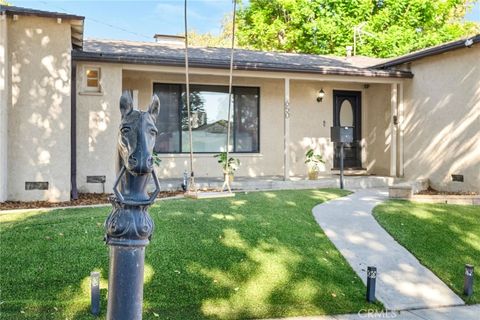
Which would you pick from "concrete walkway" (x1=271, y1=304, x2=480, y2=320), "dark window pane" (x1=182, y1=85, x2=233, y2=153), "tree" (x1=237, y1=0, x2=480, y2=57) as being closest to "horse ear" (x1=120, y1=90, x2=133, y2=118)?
"concrete walkway" (x1=271, y1=304, x2=480, y2=320)

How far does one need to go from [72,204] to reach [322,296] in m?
5.64

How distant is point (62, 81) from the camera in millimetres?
9242

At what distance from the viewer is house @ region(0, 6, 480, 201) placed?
9.05 metres

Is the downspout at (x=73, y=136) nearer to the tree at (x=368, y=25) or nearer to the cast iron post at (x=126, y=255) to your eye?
the cast iron post at (x=126, y=255)

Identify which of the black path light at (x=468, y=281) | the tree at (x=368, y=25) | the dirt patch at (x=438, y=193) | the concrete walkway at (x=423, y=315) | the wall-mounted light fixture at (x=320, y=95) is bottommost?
the concrete walkway at (x=423, y=315)

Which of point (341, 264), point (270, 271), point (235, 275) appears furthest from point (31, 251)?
point (341, 264)

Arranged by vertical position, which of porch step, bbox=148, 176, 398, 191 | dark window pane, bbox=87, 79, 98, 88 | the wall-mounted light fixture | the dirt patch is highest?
the wall-mounted light fixture

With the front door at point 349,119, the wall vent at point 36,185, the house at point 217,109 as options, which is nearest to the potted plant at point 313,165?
the house at point 217,109

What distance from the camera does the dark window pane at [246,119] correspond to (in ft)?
43.8

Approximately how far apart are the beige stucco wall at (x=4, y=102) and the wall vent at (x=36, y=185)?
0.39 m

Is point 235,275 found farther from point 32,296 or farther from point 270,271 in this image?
point 32,296

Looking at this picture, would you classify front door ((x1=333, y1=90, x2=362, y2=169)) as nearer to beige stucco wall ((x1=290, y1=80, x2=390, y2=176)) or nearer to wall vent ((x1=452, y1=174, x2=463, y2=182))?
beige stucco wall ((x1=290, y1=80, x2=390, y2=176))

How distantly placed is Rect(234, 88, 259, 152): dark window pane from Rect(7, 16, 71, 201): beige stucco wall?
208 inches

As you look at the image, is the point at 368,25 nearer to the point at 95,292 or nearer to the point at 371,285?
the point at 371,285
